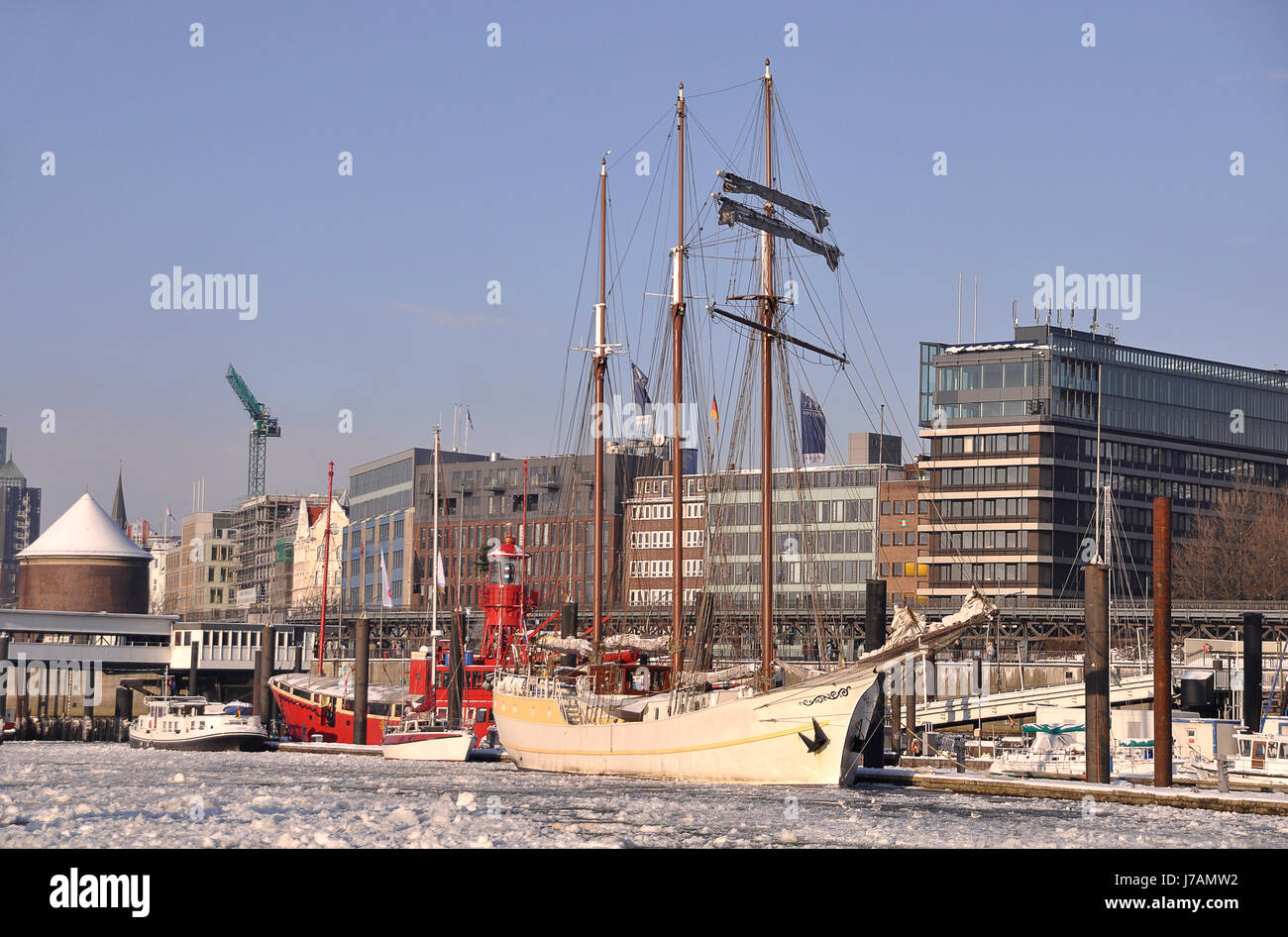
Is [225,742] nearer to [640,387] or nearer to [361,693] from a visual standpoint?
[361,693]

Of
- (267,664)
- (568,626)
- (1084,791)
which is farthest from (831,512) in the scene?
(1084,791)

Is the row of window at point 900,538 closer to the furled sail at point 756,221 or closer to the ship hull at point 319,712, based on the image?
the ship hull at point 319,712

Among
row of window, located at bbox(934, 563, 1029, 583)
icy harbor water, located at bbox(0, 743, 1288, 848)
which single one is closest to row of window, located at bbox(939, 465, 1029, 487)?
row of window, located at bbox(934, 563, 1029, 583)

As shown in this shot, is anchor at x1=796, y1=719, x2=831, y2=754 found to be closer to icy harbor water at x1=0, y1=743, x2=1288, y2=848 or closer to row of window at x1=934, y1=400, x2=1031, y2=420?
icy harbor water at x1=0, y1=743, x2=1288, y2=848

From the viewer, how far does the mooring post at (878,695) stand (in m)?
64.0

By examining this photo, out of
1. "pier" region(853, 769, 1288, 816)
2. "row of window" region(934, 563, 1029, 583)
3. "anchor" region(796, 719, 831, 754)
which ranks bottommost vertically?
"pier" region(853, 769, 1288, 816)

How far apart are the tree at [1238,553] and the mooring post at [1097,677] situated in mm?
80503

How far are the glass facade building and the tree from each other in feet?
17.1

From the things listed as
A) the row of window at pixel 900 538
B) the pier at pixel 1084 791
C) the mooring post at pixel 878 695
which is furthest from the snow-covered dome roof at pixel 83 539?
the pier at pixel 1084 791

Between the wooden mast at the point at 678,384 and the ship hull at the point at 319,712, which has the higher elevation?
the wooden mast at the point at 678,384

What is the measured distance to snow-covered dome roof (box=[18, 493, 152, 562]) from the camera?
172 meters

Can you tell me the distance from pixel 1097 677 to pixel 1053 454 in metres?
91.0
